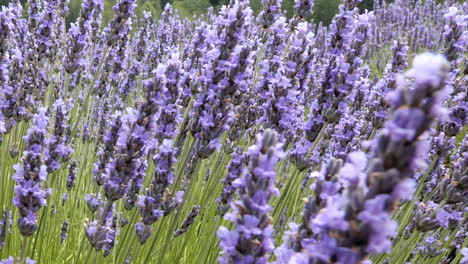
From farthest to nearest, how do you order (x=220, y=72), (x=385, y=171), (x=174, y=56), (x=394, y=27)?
(x=394, y=27)
(x=174, y=56)
(x=220, y=72)
(x=385, y=171)

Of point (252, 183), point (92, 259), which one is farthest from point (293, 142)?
point (252, 183)

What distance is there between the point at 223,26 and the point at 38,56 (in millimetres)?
1788

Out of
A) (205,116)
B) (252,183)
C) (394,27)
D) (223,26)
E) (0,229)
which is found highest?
(394,27)

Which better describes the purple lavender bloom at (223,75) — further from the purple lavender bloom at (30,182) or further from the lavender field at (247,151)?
the purple lavender bloom at (30,182)

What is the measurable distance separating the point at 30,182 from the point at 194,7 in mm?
13570

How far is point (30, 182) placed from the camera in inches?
69.5

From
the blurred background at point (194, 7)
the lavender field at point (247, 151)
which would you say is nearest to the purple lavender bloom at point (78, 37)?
the lavender field at point (247, 151)

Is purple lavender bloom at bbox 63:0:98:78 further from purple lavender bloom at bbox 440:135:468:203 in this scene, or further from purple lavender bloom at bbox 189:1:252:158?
purple lavender bloom at bbox 440:135:468:203

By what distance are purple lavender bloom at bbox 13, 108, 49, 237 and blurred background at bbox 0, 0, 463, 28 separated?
34.2 feet

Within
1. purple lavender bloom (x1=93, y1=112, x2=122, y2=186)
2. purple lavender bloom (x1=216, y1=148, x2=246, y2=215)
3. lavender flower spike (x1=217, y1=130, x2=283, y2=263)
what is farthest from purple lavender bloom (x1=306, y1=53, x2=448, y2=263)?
purple lavender bloom (x1=216, y1=148, x2=246, y2=215)

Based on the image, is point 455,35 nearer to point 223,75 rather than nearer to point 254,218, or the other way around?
point 223,75

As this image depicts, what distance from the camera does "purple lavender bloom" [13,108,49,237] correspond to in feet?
5.80

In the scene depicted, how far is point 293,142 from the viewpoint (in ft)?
10.6

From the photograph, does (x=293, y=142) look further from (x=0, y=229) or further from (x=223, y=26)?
(x=0, y=229)
